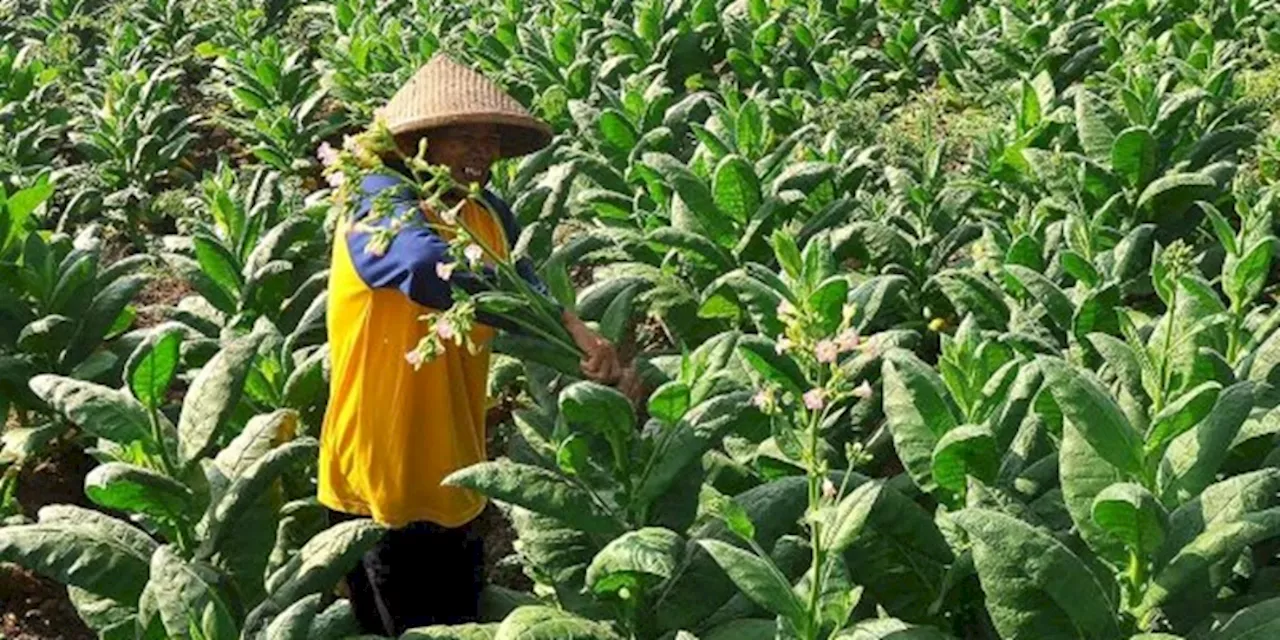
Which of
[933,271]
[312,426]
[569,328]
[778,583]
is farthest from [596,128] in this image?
[778,583]

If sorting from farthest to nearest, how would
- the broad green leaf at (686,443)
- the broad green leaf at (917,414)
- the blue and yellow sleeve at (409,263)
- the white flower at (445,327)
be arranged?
the broad green leaf at (917,414) → the broad green leaf at (686,443) → the blue and yellow sleeve at (409,263) → the white flower at (445,327)

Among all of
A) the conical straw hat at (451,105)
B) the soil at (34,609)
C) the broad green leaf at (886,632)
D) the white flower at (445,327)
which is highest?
the conical straw hat at (451,105)

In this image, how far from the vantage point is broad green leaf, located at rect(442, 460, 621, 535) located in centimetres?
290

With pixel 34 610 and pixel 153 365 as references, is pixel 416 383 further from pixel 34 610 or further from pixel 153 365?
pixel 34 610

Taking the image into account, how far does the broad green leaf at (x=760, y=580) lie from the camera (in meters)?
2.68

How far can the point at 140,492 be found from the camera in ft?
11.1

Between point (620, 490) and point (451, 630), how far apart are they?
18.3 inches

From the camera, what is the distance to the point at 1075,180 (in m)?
5.05

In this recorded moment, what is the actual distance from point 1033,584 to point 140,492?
2001mm

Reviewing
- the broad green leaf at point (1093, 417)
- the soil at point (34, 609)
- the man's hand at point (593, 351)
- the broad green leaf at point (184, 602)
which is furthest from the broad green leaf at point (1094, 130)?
the soil at point (34, 609)

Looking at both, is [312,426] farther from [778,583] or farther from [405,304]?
[778,583]

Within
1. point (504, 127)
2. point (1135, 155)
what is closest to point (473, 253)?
point (504, 127)

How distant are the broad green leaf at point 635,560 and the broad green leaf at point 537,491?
69 mm

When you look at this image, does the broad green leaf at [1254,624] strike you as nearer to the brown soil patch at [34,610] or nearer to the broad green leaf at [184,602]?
the broad green leaf at [184,602]
